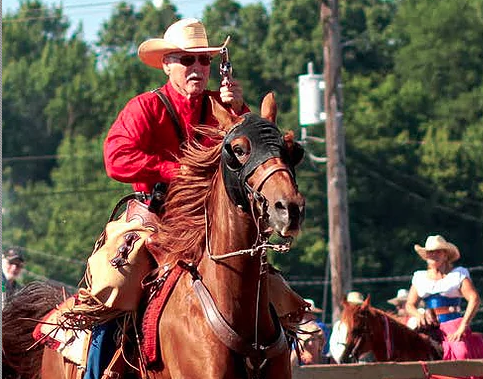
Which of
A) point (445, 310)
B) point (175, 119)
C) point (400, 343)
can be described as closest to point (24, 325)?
point (175, 119)

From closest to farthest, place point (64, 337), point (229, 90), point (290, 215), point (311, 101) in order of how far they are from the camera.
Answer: point (290, 215), point (229, 90), point (64, 337), point (311, 101)

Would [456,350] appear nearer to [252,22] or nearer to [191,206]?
[191,206]

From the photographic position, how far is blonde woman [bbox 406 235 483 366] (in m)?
14.7

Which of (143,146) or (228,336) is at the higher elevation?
(143,146)

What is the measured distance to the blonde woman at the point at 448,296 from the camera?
14719mm

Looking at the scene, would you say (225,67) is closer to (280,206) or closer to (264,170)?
(264,170)

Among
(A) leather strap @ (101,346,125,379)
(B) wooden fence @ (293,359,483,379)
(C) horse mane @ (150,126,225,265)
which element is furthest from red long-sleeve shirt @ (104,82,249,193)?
(B) wooden fence @ (293,359,483,379)

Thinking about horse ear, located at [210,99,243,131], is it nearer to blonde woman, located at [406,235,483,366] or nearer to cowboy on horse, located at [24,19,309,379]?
cowboy on horse, located at [24,19,309,379]

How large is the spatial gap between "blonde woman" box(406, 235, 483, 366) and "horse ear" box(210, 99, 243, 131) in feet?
23.0

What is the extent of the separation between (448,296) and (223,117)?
7.36 meters

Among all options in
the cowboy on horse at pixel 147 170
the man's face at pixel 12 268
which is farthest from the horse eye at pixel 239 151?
the man's face at pixel 12 268

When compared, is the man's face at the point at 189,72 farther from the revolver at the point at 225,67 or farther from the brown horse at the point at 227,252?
the brown horse at the point at 227,252

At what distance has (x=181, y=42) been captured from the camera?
8.91 meters

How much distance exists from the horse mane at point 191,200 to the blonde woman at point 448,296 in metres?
6.71
